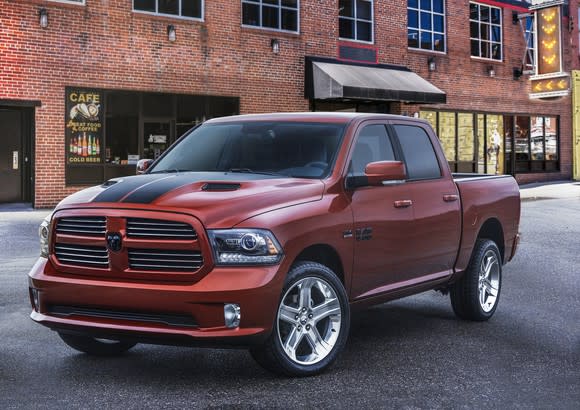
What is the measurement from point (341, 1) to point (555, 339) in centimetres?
2102

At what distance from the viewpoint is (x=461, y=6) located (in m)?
29.9

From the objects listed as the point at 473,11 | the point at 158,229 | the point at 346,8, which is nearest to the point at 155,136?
the point at 346,8

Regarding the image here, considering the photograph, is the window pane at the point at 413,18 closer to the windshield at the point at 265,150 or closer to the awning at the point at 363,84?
the awning at the point at 363,84

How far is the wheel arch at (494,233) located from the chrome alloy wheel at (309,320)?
2718 millimetres

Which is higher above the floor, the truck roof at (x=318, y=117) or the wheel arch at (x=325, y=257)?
the truck roof at (x=318, y=117)

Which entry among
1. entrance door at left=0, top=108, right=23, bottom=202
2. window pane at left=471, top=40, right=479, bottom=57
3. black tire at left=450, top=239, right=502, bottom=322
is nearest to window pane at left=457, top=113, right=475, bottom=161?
window pane at left=471, top=40, right=479, bottom=57

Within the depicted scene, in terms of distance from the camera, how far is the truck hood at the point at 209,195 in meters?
4.84

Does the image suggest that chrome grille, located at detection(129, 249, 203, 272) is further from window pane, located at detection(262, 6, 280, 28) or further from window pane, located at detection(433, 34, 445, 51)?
window pane, located at detection(433, 34, 445, 51)

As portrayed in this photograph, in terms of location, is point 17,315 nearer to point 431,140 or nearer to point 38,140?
point 431,140

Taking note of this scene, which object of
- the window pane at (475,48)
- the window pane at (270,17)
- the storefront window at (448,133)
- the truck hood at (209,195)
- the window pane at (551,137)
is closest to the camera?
the truck hood at (209,195)

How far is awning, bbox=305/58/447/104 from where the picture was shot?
76.9 feet

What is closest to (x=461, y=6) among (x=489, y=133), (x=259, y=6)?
(x=489, y=133)

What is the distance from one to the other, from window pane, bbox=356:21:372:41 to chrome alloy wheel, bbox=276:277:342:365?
22.0m

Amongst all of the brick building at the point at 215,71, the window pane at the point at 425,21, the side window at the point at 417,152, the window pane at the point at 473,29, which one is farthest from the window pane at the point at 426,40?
the side window at the point at 417,152
